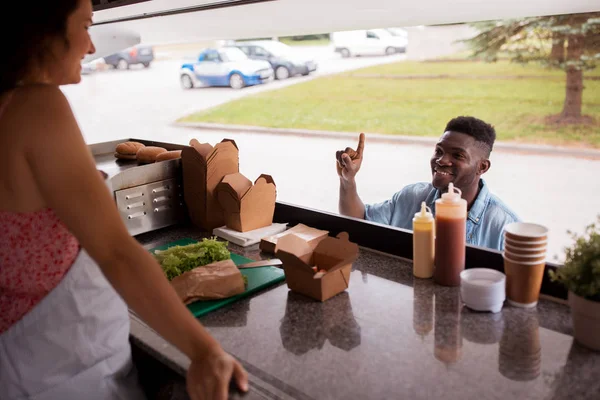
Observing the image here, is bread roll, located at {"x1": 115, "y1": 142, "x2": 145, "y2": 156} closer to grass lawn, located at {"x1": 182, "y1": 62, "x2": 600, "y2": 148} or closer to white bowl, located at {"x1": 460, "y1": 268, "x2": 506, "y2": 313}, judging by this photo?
white bowl, located at {"x1": 460, "y1": 268, "x2": 506, "y2": 313}

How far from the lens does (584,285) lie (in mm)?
1035

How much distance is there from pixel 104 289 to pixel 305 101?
1294cm

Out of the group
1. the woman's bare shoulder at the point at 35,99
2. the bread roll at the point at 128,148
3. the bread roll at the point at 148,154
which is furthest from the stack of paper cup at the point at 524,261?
the bread roll at the point at 128,148

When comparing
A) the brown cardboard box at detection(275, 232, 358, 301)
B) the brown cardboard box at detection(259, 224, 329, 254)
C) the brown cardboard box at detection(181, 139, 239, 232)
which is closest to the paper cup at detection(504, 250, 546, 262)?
the brown cardboard box at detection(275, 232, 358, 301)

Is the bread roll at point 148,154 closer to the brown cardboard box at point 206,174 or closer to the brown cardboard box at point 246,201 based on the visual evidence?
the brown cardboard box at point 206,174

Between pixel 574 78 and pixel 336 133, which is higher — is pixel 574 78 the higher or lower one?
the higher one

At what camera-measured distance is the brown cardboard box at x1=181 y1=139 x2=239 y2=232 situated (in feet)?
6.19

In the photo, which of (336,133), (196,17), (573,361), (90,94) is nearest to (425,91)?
(336,133)

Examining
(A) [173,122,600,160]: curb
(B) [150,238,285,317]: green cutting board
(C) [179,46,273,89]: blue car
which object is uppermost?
(B) [150,238,285,317]: green cutting board

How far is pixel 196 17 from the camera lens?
6.07 feet

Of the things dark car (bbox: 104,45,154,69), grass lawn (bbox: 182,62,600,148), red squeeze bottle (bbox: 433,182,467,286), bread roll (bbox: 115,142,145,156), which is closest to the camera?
red squeeze bottle (bbox: 433,182,467,286)

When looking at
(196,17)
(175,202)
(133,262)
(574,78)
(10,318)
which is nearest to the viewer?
(133,262)

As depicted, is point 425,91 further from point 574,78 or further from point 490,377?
point 490,377

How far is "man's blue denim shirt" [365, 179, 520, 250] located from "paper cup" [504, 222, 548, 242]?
668mm
